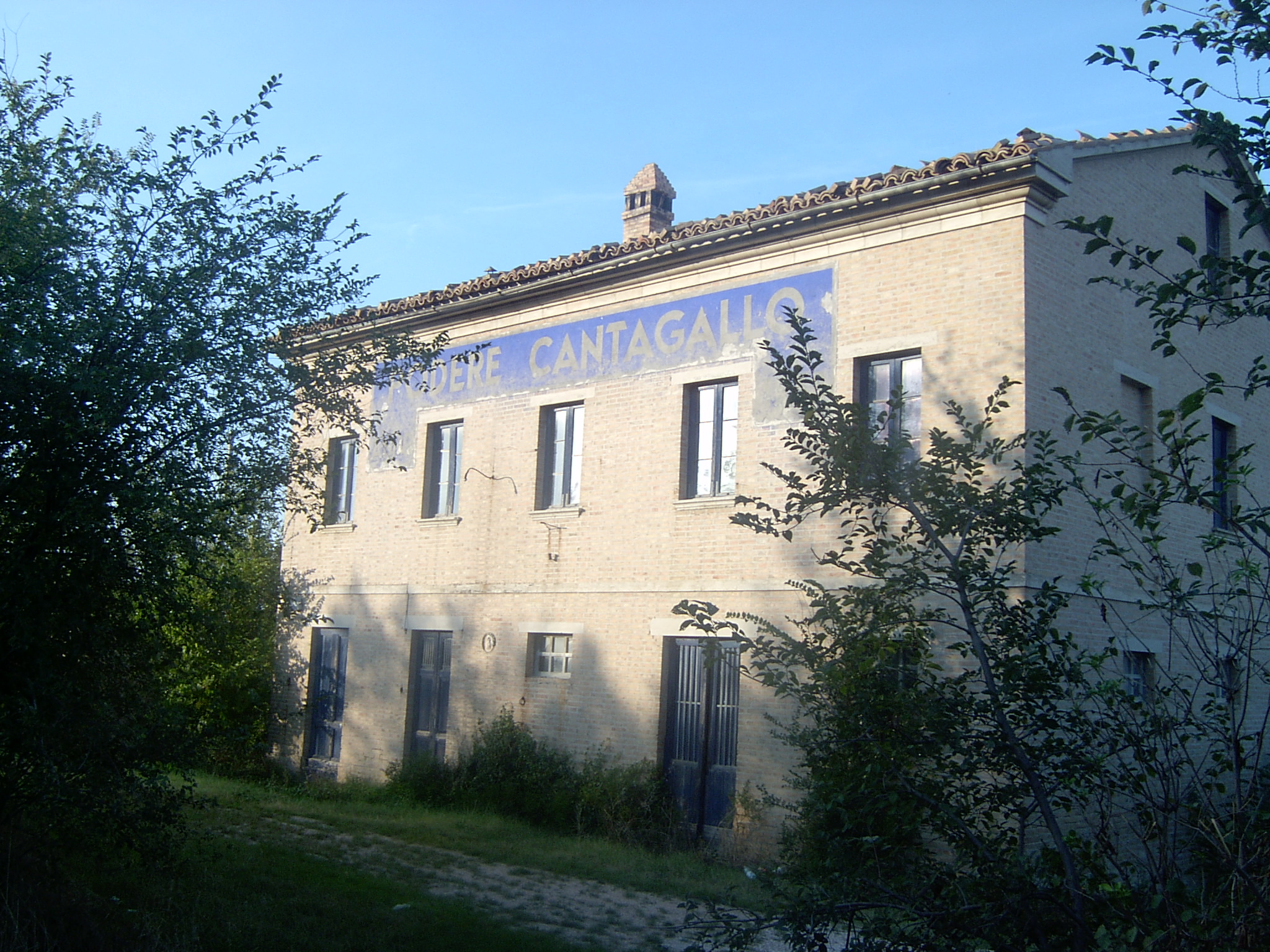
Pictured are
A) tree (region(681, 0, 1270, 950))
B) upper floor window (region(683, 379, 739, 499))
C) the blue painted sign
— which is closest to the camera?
tree (region(681, 0, 1270, 950))

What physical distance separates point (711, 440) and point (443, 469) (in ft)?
15.9

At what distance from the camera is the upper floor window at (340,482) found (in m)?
17.5

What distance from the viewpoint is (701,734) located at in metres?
12.5

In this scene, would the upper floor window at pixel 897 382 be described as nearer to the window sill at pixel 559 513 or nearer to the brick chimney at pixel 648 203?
the window sill at pixel 559 513

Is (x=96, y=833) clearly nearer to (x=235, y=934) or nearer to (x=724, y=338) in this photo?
(x=235, y=934)

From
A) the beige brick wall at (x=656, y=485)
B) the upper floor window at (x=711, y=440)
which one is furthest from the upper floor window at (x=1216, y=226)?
the upper floor window at (x=711, y=440)

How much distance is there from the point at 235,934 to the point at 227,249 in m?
4.67

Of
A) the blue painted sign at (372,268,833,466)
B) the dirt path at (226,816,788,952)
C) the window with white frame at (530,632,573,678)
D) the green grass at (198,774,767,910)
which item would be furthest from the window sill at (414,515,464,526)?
the dirt path at (226,816,788,952)

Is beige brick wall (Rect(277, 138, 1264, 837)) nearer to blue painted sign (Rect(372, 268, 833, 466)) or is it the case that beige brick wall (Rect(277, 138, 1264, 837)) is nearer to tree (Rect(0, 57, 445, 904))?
blue painted sign (Rect(372, 268, 833, 466))

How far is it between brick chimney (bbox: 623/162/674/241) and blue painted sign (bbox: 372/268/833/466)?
2469 millimetres

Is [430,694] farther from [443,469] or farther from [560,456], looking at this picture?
[560,456]

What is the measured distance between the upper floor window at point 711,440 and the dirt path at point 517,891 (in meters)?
4.58

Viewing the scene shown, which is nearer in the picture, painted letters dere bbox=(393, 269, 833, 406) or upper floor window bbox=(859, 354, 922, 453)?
upper floor window bbox=(859, 354, 922, 453)

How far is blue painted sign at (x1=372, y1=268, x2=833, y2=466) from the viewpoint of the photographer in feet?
40.5
